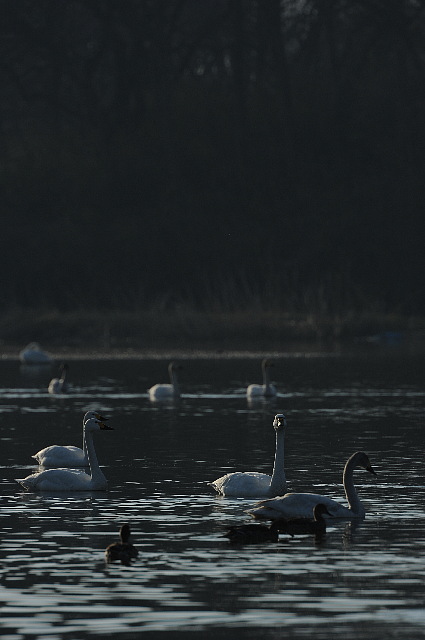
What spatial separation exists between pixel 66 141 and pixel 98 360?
2026 cm

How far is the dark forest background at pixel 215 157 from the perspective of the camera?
2571 inches

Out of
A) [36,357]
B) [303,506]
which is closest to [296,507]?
[303,506]

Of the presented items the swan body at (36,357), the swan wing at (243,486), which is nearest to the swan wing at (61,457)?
the swan wing at (243,486)

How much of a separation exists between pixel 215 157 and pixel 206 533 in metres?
52.3

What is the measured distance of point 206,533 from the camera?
1744cm

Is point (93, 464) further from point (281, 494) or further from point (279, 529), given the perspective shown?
point (279, 529)

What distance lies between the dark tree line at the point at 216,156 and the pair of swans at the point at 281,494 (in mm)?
43876

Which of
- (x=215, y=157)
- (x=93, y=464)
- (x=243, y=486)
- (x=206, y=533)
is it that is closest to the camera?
(x=206, y=533)

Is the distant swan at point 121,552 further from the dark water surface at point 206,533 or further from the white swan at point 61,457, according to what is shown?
the white swan at point 61,457

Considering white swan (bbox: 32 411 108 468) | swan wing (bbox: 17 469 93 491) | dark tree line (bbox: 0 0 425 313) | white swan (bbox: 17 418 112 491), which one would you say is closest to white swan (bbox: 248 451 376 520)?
white swan (bbox: 17 418 112 491)

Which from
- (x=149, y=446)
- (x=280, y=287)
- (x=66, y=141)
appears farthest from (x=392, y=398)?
(x=66, y=141)

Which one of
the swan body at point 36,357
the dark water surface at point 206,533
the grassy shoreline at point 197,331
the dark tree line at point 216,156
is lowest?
the dark water surface at point 206,533

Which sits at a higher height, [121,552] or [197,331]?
[197,331]

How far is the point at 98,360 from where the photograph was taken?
51.3 m
